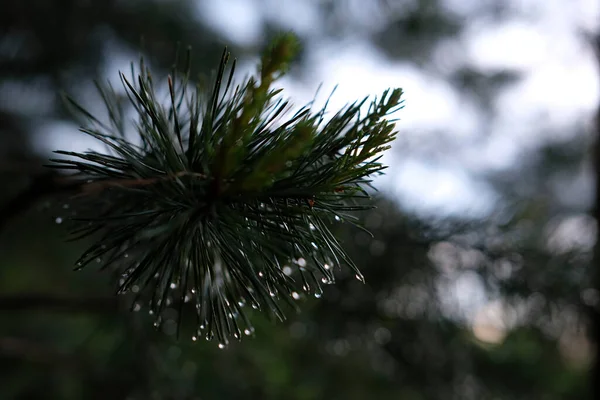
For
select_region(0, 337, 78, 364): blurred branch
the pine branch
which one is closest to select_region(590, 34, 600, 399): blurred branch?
the pine branch

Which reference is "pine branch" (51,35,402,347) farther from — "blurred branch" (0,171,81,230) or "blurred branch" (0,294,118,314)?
"blurred branch" (0,294,118,314)

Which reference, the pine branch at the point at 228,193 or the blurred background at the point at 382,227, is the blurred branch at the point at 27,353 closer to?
the blurred background at the point at 382,227

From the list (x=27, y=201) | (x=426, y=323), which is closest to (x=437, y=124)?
(x=426, y=323)

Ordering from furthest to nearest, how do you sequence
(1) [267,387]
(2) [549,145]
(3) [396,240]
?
(2) [549,145]
(1) [267,387]
(3) [396,240]

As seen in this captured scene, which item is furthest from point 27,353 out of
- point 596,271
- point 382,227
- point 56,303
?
point 596,271

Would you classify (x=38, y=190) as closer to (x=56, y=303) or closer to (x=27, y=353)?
(x=56, y=303)

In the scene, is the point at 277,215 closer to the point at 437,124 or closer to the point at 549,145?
the point at 437,124

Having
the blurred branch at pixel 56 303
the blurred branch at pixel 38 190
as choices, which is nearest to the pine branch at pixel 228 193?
the blurred branch at pixel 38 190
